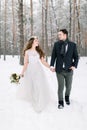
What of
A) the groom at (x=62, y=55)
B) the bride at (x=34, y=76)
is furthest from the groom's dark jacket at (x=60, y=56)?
the bride at (x=34, y=76)

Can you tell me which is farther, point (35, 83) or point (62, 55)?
point (35, 83)

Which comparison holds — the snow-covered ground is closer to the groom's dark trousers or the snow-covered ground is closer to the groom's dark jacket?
the groom's dark trousers

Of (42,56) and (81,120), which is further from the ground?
(42,56)

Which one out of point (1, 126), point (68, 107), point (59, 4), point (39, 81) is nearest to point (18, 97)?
point (39, 81)

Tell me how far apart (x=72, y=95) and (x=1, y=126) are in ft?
14.2

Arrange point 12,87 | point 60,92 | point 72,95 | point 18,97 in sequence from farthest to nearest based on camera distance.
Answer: point 12,87 < point 72,95 < point 18,97 < point 60,92

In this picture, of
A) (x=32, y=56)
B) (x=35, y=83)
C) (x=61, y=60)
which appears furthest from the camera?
(x=32, y=56)

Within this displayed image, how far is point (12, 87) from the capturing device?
1272cm

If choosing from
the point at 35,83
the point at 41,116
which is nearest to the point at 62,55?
the point at 35,83

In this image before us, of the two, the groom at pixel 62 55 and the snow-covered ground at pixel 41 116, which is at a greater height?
the groom at pixel 62 55

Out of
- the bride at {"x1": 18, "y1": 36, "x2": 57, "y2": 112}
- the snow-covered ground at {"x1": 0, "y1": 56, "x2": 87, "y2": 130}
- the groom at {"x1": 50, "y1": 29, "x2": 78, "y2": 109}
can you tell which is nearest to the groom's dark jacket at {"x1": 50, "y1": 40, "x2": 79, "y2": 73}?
the groom at {"x1": 50, "y1": 29, "x2": 78, "y2": 109}

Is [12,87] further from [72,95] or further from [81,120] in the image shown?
[81,120]

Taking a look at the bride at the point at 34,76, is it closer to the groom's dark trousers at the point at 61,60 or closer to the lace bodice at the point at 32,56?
the lace bodice at the point at 32,56

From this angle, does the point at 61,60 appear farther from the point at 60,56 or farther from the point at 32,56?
the point at 32,56
